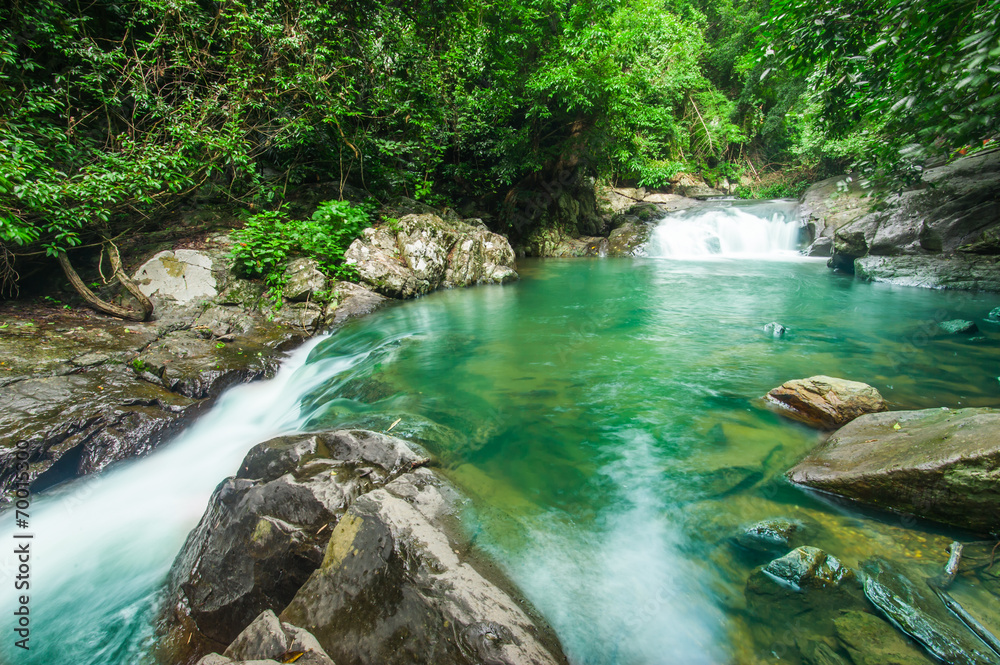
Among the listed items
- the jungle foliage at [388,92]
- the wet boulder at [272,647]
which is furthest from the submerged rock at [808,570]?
the jungle foliage at [388,92]

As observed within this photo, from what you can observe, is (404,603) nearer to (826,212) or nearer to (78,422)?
(78,422)

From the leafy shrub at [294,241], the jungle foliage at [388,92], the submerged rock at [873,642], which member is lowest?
the submerged rock at [873,642]

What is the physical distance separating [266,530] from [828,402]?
174 inches

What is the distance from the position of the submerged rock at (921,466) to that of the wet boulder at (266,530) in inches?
119

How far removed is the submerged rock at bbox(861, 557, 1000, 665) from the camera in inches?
62.6

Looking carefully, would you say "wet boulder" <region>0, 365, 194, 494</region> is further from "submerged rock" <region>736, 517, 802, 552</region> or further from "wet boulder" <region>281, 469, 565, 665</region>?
"submerged rock" <region>736, 517, 802, 552</region>

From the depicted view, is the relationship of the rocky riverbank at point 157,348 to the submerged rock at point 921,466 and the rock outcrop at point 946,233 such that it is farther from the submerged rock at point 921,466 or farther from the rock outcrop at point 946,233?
the rock outcrop at point 946,233

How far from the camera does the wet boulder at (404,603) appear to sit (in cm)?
167

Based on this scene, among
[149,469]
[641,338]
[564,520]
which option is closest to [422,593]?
[564,520]

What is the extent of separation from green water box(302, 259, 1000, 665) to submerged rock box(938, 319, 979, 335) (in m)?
0.17

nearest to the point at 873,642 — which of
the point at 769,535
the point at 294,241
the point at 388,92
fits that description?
the point at 769,535

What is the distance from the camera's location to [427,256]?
9.70 m

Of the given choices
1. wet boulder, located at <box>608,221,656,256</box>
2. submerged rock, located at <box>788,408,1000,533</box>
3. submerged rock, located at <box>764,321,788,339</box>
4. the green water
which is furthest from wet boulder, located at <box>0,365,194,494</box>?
wet boulder, located at <box>608,221,656,256</box>

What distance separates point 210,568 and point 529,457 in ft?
7.28
